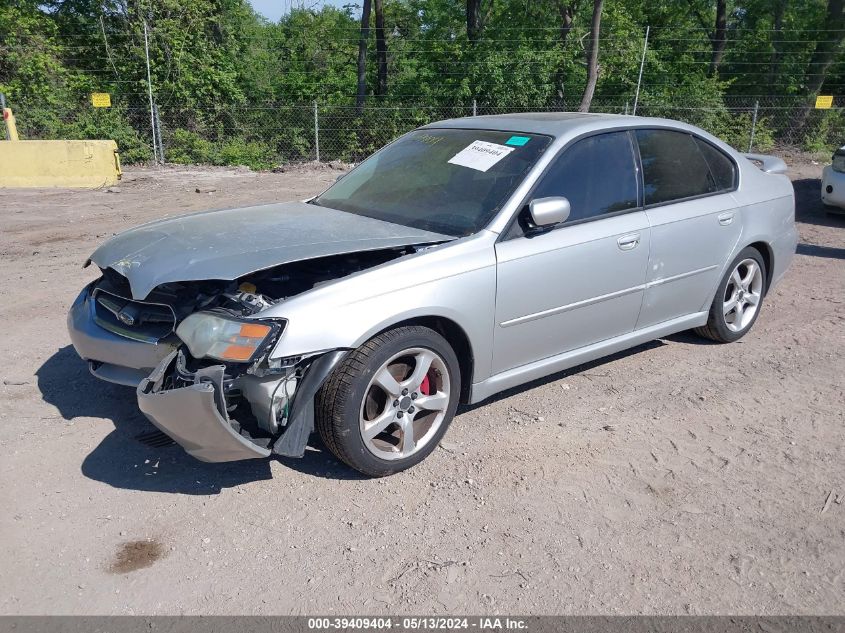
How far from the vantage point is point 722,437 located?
4.11 m

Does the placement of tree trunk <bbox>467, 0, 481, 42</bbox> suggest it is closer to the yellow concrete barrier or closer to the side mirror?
the yellow concrete barrier

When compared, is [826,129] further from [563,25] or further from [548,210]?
[548,210]

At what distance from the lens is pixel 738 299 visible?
5477mm

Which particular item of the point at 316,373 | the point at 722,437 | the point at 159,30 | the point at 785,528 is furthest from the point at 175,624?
the point at 159,30

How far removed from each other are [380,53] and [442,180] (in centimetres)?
1930

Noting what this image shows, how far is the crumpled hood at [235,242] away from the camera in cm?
348

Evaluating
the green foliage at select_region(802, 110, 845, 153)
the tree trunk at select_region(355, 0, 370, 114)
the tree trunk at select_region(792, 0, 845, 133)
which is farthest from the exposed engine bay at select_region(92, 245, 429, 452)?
the tree trunk at select_region(792, 0, 845, 133)

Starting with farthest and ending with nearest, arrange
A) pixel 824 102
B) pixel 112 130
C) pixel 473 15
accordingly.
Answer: pixel 473 15 < pixel 824 102 < pixel 112 130

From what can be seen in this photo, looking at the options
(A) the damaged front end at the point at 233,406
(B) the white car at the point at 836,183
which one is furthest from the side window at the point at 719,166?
(B) the white car at the point at 836,183

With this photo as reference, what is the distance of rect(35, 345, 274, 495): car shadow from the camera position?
3572 millimetres

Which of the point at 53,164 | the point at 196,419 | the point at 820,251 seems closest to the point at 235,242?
the point at 196,419

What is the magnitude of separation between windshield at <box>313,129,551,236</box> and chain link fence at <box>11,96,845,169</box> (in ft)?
44.7

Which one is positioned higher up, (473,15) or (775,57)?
→ (473,15)

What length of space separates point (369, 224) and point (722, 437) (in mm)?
2342
